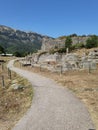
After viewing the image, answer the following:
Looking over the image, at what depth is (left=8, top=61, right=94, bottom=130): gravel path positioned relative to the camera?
1080 cm

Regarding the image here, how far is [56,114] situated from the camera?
12.6m

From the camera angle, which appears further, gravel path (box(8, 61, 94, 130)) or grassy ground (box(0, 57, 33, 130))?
grassy ground (box(0, 57, 33, 130))

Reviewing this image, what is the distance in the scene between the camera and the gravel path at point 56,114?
10.8 meters

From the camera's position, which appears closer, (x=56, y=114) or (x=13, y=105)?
(x=56, y=114)

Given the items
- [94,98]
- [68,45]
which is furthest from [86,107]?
[68,45]

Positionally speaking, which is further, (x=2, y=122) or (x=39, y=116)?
(x=2, y=122)

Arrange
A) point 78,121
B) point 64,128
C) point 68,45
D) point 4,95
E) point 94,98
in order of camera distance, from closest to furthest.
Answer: point 64,128, point 78,121, point 94,98, point 4,95, point 68,45

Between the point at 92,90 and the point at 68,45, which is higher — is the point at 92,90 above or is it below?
below

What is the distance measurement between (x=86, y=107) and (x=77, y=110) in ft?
3.26

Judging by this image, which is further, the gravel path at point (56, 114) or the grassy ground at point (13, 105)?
the grassy ground at point (13, 105)

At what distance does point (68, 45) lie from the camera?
80.6 m

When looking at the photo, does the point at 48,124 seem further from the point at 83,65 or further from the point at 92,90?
the point at 83,65

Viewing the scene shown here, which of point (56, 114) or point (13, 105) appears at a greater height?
point (56, 114)

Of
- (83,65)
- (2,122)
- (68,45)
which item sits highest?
(68,45)
